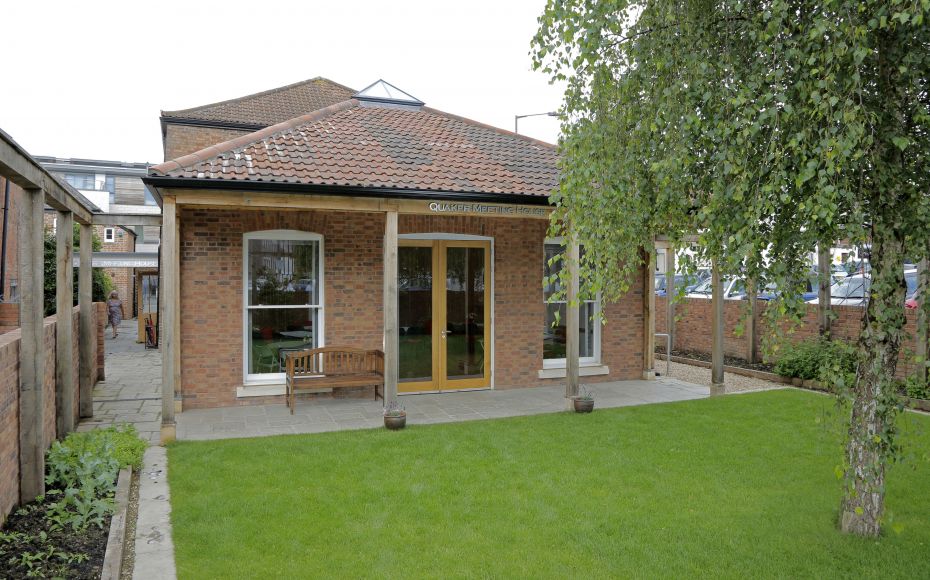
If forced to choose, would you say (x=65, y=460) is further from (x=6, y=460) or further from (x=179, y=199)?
(x=179, y=199)

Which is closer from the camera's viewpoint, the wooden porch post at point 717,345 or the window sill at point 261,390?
the window sill at point 261,390

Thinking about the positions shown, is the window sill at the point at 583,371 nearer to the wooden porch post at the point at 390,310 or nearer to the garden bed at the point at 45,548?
the wooden porch post at the point at 390,310

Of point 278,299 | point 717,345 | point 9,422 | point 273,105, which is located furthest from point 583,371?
point 273,105

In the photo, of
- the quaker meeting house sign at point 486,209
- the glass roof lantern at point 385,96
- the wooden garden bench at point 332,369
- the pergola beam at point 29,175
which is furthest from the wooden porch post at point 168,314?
the glass roof lantern at point 385,96

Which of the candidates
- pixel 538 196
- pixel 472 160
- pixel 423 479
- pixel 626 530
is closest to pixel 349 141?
pixel 472 160

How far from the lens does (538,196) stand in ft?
28.9

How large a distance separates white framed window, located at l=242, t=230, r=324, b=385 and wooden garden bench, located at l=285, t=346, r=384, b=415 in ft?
0.91

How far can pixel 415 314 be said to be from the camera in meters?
10.2

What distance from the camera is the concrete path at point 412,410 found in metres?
8.06

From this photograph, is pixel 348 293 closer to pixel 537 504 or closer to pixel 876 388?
pixel 537 504

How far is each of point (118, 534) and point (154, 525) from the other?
1.01 ft

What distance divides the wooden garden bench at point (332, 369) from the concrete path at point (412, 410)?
338 millimetres

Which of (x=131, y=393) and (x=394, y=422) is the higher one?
(x=394, y=422)

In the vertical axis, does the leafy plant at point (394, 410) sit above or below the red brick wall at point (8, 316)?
below
